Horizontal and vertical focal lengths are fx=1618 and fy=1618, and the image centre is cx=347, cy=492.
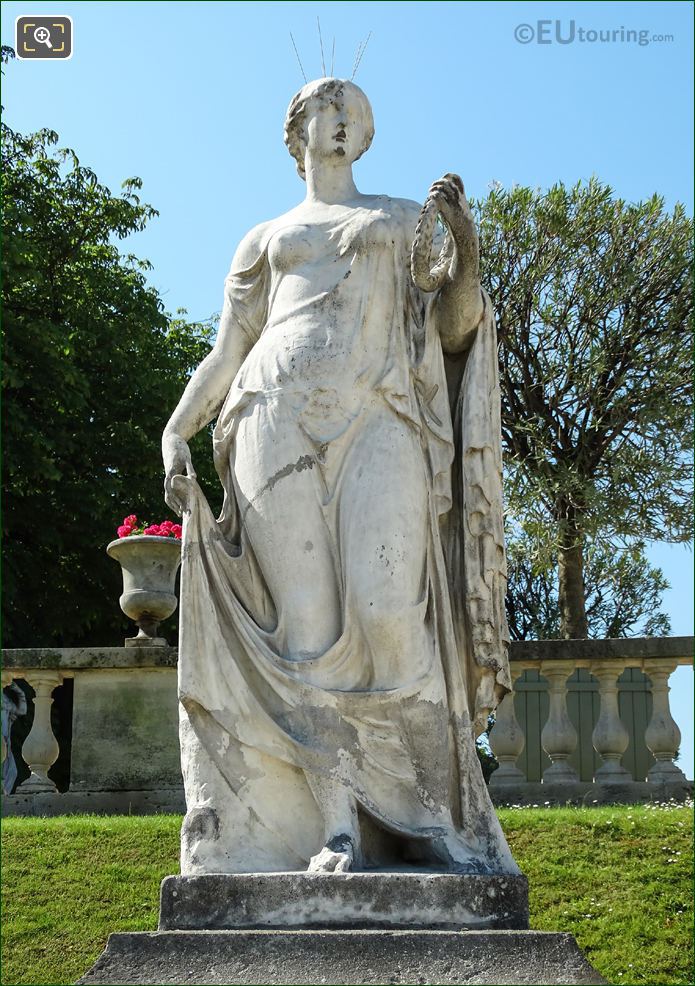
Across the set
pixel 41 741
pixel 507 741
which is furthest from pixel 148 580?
pixel 507 741

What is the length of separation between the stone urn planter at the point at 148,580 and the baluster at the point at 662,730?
3.44 meters

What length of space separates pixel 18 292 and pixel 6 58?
10.1ft

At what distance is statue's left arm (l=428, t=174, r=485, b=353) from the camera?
6.20 meters

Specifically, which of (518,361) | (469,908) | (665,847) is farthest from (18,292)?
(469,908)

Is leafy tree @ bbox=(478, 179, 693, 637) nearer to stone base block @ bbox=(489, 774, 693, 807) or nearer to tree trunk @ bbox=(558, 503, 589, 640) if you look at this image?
tree trunk @ bbox=(558, 503, 589, 640)

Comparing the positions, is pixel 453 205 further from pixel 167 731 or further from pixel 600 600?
pixel 600 600

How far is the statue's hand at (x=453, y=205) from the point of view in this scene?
20.2 ft

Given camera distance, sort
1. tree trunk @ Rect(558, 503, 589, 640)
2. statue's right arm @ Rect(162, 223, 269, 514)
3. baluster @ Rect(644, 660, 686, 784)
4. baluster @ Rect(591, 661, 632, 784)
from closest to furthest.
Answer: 1. statue's right arm @ Rect(162, 223, 269, 514)
2. baluster @ Rect(644, 660, 686, 784)
3. baluster @ Rect(591, 661, 632, 784)
4. tree trunk @ Rect(558, 503, 589, 640)

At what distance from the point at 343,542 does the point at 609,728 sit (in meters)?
5.26

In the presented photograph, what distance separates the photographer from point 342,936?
16.9ft

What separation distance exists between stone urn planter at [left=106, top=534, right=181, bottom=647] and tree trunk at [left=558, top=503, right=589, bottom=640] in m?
9.18

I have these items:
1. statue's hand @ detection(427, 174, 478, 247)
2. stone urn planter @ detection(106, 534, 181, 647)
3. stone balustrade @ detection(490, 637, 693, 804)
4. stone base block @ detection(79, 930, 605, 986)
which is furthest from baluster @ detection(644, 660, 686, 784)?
stone base block @ detection(79, 930, 605, 986)

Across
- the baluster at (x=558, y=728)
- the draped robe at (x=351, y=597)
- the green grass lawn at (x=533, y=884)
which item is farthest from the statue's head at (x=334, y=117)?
the baluster at (x=558, y=728)

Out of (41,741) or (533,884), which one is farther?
(41,741)
